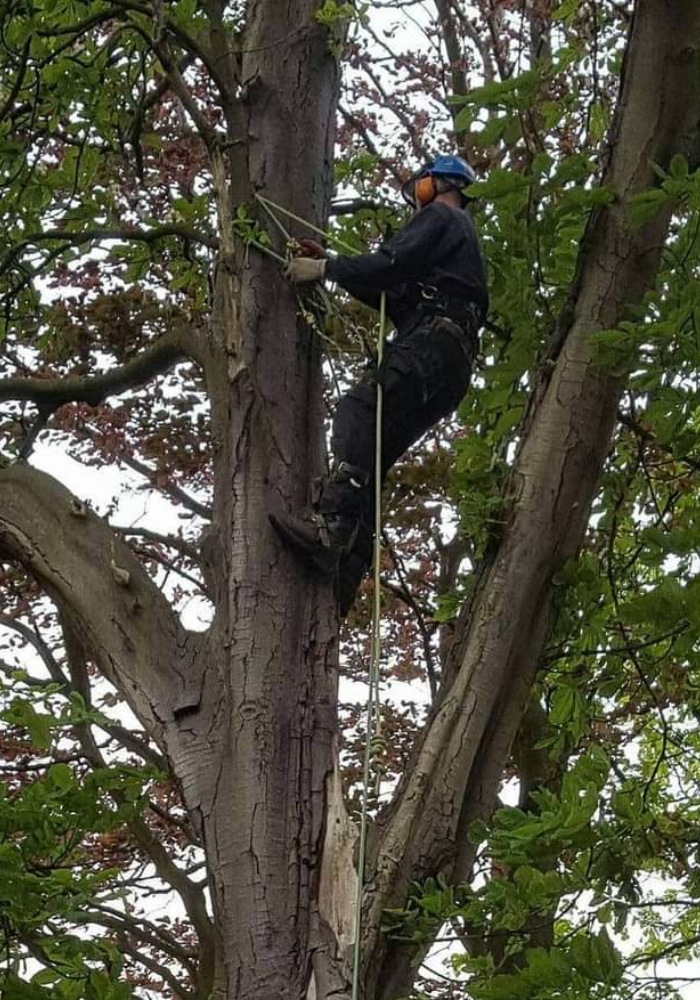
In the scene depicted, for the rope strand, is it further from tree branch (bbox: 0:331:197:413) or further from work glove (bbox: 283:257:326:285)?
tree branch (bbox: 0:331:197:413)

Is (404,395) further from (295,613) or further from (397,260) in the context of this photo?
(295,613)

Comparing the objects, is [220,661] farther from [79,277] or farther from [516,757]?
[79,277]

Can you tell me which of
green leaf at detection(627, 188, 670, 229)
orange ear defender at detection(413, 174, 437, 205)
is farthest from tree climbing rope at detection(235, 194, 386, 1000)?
green leaf at detection(627, 188, 670, 229)

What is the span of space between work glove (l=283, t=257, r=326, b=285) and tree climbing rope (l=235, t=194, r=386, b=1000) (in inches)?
1.9

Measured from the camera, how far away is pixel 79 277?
→ 6762 millimetres

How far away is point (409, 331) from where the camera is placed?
419 centimetres

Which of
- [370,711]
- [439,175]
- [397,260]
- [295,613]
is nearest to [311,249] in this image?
[397,260]

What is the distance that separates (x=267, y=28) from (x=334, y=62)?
244 mm

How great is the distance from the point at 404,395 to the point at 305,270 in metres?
0.56

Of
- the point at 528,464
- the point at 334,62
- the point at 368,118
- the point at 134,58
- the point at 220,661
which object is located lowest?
the point at 220,661

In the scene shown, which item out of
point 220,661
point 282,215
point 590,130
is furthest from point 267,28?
point 220,661

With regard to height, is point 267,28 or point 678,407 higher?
point 267,28

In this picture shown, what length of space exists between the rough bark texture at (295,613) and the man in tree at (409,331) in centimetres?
19

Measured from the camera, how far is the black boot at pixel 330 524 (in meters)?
3.27
